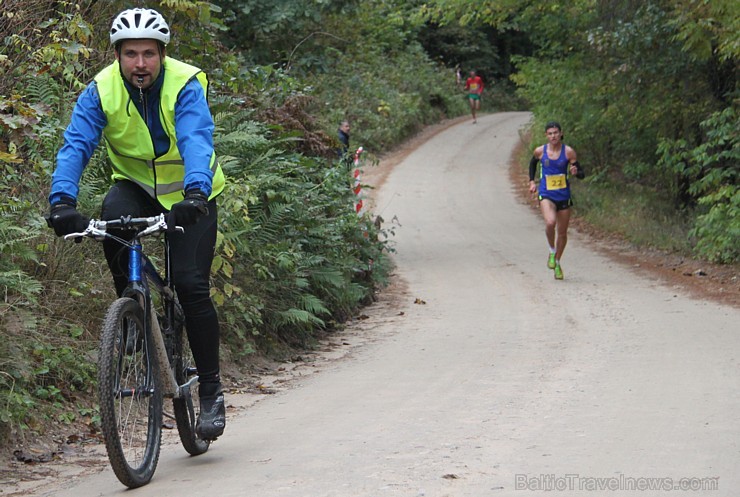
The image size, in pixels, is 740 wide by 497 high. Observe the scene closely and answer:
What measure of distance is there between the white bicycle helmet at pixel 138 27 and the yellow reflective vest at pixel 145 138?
0.18m

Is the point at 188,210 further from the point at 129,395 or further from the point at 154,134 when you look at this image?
the point at 129,395

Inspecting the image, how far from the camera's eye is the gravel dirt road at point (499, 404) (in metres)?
4.91

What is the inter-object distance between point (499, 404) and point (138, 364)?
9.03 feet

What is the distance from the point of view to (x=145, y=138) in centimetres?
514

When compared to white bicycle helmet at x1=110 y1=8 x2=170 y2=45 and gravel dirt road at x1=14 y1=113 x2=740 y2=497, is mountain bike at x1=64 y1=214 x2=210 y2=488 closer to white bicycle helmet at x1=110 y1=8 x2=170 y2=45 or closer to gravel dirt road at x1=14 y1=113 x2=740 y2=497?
gravel dirt road at x1=14 y1=113 x2=740 y2=497

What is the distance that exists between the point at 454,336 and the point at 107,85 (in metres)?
5.91

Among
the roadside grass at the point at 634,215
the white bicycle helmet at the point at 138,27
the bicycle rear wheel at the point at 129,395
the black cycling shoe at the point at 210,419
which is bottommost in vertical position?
the roadside grass at the point at 634,215

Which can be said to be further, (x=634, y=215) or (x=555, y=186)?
(x=634, y=215)

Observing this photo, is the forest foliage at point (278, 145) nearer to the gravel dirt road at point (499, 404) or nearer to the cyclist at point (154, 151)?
the gravel dirt road at point (499, 404)

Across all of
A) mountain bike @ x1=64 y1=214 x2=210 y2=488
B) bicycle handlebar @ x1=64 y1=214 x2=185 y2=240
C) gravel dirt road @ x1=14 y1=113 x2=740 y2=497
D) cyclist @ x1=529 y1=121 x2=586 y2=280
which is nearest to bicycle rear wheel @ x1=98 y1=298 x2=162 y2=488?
mountain bike @ x1=64 y1=214 x2=210 y2=488

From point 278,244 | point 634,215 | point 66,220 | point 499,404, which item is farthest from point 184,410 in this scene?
point 634,215

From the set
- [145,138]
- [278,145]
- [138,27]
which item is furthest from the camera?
[278,145]

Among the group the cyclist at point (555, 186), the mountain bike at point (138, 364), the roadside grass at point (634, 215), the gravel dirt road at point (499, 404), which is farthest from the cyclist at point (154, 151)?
the roadside grass at point (634, 215)

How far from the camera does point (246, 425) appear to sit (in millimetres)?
6613
